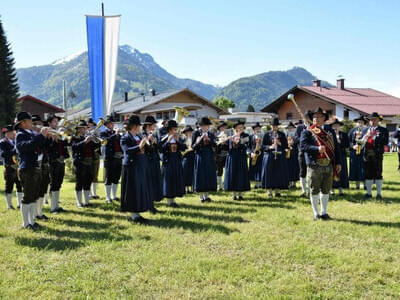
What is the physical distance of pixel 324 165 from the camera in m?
7.28

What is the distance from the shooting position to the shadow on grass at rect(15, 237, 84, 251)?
19.3ft

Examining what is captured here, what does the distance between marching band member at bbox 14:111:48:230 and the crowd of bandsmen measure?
18mm

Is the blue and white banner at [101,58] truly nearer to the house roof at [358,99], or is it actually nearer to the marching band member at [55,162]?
the marching band member at [55,162]

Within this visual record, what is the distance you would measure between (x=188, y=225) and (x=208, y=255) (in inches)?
69.5

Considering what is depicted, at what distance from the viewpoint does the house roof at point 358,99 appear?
→ 34.2 m

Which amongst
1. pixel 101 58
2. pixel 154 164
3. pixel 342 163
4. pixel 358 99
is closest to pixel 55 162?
pixel 154 164

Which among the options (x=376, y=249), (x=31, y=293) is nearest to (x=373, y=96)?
(x=376, y=249)

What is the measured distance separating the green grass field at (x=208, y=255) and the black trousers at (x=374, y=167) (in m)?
1.17

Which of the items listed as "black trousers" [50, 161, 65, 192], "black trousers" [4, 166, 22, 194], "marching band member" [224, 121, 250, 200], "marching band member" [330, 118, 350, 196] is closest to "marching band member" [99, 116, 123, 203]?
"black trousers" [50, 161, 65, 192]

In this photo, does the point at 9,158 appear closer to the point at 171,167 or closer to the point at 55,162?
the point at 55,162

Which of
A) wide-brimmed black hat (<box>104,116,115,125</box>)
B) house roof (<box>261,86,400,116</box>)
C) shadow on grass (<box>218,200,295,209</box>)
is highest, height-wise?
house roof (<box>261,86,400,116</box>)

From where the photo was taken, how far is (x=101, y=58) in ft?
41.0

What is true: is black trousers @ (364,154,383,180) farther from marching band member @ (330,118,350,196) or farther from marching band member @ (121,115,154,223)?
marching band member @ (121,115,154,223)

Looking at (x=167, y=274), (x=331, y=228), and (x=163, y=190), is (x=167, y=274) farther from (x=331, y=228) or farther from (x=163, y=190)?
(x=163, y=190)
